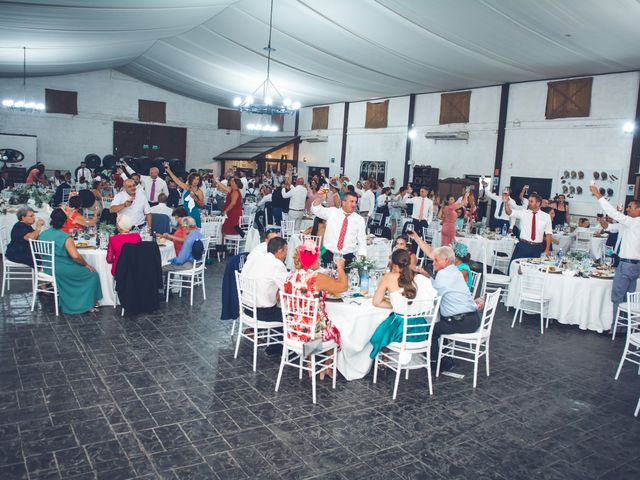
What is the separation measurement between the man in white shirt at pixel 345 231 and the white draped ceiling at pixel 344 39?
153 inches

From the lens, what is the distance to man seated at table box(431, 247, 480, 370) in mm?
4621

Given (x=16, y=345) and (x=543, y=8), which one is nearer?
(x=16, y=345)

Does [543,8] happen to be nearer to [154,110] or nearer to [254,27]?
[254,27]

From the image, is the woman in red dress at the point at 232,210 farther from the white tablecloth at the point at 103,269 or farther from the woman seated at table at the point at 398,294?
the woman seated at table at the point at 398,294

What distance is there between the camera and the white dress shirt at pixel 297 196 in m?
10.4

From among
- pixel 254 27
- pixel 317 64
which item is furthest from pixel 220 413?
pixel 317 64

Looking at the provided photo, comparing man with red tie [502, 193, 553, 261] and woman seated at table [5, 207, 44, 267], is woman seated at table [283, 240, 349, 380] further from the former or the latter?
man with red tie [502, 193, 553, 261]

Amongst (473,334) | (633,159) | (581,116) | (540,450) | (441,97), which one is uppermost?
(441,97)

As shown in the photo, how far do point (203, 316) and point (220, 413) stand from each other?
248 centimetres

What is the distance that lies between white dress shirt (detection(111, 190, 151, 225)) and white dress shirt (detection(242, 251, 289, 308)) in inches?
139

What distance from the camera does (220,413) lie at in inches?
151

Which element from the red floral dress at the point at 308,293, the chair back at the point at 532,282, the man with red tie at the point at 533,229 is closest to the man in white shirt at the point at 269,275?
the red floral dress at the point at 308,293

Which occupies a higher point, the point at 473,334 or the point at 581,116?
the point at 581,116

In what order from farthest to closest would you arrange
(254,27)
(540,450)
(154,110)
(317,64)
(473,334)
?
(154,110)
(317,64)
(254,27)
(473,334)
(540,450)
